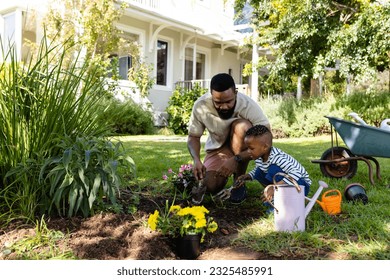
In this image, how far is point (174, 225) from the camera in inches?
90.9

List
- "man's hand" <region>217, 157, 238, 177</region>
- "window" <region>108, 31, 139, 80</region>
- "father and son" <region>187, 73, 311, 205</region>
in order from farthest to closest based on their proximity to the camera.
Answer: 1. "window" <region>108, 31, 139, 80</region>
2. "man's hand" <region>217, 157, 238, 177</region>
3. "father and son" <region>187, 73, 311, 205</region>

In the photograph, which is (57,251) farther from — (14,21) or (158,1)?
(158,1)

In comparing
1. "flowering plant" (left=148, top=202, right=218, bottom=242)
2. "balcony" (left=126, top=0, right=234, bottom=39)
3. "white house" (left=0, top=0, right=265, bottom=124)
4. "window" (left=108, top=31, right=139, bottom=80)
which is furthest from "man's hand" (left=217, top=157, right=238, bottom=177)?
"balcony" (left=126, top=0, right=234, bottom=39)

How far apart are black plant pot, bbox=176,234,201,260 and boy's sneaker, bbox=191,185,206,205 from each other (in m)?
0.82

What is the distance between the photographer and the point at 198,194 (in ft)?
9.88

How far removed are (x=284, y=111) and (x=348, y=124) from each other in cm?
674

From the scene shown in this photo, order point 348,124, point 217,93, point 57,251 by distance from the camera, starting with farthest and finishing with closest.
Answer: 1. point 348,124
2. point 217,93
3. point 57,251

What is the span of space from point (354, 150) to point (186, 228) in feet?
8.87

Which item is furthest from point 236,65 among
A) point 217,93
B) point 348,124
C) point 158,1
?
point 217,93

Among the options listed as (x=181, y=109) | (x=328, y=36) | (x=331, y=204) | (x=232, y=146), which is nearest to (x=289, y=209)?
(x=331, y=204)

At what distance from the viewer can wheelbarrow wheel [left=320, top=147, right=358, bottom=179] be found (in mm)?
4363

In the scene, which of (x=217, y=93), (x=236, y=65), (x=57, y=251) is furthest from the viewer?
(x=236, y=65)

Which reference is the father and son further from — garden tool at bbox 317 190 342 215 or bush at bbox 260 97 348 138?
bush at bbox 260 97 348 138

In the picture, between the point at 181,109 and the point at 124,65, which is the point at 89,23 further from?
the point at 181,109
